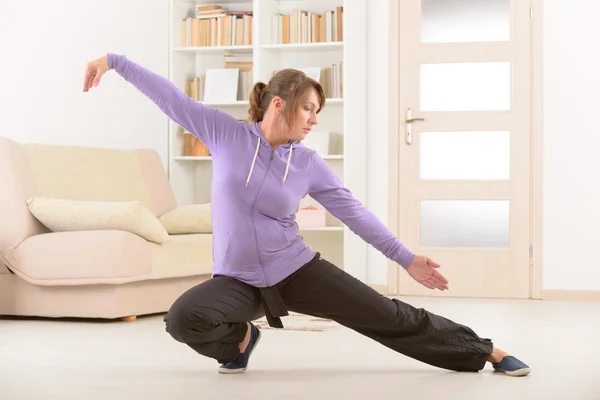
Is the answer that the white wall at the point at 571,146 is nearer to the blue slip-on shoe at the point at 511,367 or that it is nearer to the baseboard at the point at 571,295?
the baseboard at the point at 571,295

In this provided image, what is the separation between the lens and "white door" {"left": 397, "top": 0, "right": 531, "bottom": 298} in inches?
229

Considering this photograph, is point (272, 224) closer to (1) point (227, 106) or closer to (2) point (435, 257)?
(2) point (435, 257)

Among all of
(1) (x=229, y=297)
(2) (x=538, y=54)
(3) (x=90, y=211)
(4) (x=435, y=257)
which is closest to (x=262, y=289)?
(1) (x=229, y=297)

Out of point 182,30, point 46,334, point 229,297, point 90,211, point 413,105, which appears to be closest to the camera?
point 229,297

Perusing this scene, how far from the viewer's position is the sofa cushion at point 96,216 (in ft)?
14.7

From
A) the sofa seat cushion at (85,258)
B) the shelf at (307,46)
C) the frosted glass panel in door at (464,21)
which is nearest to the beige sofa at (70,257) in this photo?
the sofa seat cushion at (85,258)

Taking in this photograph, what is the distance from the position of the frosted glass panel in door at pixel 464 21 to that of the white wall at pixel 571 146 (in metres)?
0.28

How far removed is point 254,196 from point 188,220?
256cm

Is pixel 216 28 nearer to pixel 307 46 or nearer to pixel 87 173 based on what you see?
pixel 307 46

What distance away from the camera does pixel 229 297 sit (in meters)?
2.72

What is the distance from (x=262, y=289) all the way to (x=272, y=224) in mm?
196

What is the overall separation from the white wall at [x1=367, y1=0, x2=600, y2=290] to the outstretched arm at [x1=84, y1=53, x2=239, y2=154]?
11.4 ft

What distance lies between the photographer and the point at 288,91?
9.10 ft

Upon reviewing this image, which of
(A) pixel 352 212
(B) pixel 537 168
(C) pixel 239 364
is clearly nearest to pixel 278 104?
(A) pixel 352 212
